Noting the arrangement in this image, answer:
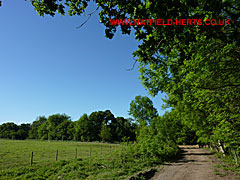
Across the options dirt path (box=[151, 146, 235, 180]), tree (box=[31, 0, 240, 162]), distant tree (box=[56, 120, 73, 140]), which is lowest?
distant tree (box=[56, 120, 73, 140])

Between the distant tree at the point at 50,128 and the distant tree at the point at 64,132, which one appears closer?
the distant tree at the point at 64,132

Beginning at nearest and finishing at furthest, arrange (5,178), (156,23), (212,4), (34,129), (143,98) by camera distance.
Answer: (212,4)
(156,23)
(5,178)
(143,98)
(34,129)

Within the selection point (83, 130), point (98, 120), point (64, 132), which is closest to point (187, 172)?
point (83, 130)

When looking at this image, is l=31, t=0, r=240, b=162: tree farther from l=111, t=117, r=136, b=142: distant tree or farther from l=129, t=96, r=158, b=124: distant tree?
l=111, t=117, r=136, b=142: distant tree

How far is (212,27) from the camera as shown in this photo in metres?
3.38

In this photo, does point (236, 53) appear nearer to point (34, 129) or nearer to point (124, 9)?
point (124, 9)

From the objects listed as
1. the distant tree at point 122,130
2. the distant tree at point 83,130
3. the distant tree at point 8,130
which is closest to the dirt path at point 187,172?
the distant tree at point 122,130

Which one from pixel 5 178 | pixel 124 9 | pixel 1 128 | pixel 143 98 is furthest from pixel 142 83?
pixel 1 128

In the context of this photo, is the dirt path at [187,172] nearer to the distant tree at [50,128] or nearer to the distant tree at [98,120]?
the distant tree at [98,120]

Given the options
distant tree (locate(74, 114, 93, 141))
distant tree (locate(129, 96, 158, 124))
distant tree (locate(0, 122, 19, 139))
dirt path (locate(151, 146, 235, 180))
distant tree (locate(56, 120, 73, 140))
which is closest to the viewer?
dirt path (locate(151, 146, 235, 180))

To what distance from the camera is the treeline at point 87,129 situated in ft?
230

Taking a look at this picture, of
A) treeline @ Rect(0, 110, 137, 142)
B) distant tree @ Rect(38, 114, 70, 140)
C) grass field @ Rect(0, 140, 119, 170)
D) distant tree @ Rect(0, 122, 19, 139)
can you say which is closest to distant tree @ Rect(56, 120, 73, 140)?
treeline @ Rect(0, 110, 137, 142)

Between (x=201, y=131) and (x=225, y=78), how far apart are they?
9.56m

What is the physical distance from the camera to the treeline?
7006 centimetres
